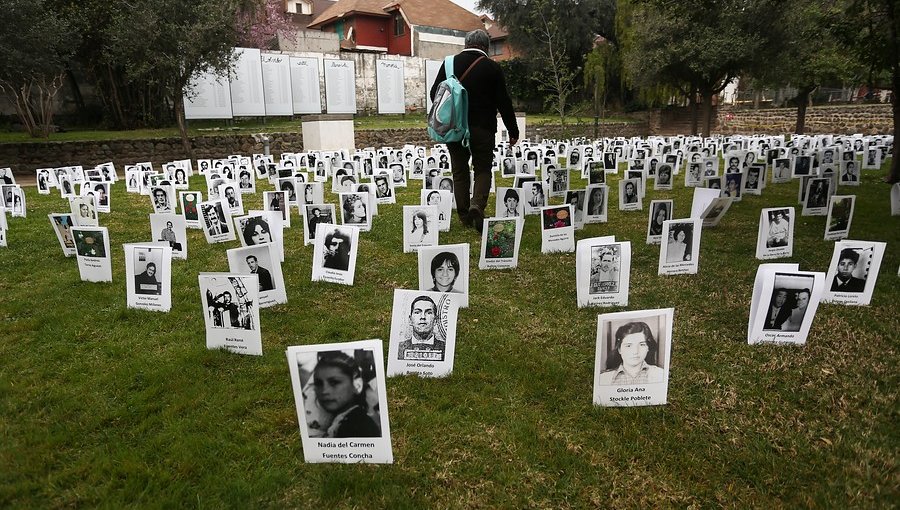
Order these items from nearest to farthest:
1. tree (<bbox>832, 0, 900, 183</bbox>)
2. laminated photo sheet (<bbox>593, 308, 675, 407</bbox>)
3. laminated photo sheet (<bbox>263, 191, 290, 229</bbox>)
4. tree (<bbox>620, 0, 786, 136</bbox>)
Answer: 1. laminated photo sheet (<bbox>593, 308, 675, 407</bbox>)
2. laminated photo sheet (<bbox>263, 191, 290, 229</bbox>)
3. tree (<bbox>832, 0, 900, 183</bbox>)
4. tree (<bbox>620, 0, 786, 136</bbox>)

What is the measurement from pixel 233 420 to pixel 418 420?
0.77 m

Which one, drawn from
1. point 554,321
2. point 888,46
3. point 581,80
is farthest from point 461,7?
point 554,321

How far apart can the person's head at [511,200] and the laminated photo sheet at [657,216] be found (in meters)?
1.24

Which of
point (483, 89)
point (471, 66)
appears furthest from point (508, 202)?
point (471, 66)

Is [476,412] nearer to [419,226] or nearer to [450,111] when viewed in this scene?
[419,226]

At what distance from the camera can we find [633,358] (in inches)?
89.4

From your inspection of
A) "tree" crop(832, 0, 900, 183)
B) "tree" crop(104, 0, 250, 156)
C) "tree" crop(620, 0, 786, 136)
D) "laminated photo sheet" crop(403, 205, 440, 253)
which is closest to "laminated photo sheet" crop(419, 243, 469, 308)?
"laminated photo sheet" crop(403, 205, 440, 253)

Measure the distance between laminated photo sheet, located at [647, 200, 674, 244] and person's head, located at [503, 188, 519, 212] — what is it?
124 centimetres

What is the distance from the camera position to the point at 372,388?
1909 millimetres

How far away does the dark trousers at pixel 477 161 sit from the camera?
5188mm

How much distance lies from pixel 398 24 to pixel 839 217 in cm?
3478

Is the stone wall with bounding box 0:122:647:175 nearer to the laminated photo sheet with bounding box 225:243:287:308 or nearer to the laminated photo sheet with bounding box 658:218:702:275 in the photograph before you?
the laminated photo sheet with bounding box 658:218:702:275

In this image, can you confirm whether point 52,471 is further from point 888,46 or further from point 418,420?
point 888,46

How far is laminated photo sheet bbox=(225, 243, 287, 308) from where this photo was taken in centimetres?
331
